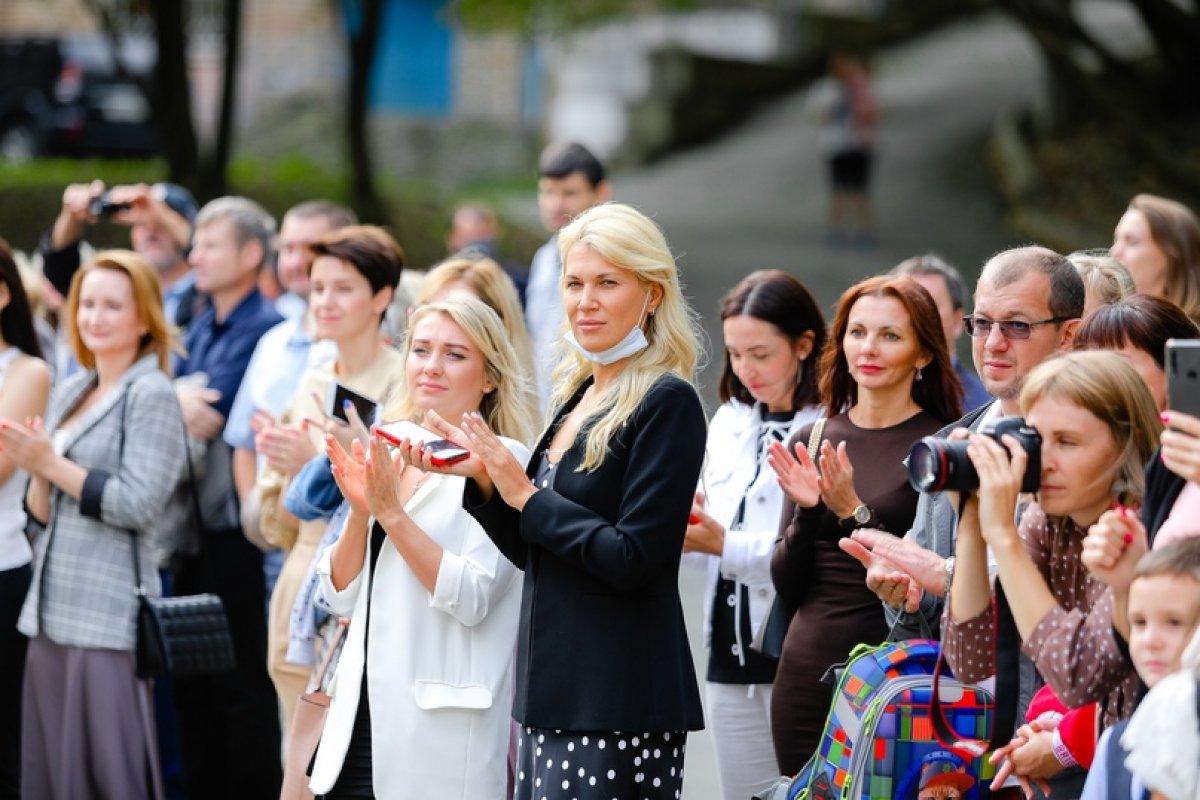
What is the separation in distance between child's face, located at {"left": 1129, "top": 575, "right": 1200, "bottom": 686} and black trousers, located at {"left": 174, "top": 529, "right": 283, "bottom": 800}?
4138mm

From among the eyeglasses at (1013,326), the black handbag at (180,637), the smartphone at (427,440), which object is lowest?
the black handbag at (180,637)

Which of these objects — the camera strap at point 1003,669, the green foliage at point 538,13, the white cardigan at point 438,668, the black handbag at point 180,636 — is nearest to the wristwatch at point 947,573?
the camera strap at point 1003,669

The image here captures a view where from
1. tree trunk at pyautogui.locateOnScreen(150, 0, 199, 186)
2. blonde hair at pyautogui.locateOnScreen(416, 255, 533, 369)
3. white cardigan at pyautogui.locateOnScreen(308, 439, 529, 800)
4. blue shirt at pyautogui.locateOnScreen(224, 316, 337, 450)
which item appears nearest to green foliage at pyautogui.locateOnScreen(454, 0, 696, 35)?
tree trunk at pyautogui.locateOnScreen(150, 0, 199, 186)

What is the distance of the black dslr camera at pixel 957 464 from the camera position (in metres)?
3.83

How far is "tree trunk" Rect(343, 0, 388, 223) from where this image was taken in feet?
53.5

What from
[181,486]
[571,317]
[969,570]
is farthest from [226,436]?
[969,570]

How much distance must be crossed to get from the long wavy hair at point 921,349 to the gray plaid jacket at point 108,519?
8.47 feet

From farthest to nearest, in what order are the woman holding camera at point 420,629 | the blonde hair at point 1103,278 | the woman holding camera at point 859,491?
the blonde hair at point 1103,278 < the woman holding camera at point 859,491 < the woman holding camera at point 420,629

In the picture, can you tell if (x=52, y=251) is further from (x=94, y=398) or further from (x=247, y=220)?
(x=94, y=398)

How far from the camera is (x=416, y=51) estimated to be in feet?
91.4

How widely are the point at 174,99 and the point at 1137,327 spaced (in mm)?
12206

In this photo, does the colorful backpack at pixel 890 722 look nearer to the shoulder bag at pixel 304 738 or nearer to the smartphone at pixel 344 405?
the shoulder bag at pixel 304 738

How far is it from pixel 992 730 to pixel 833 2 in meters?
23.8

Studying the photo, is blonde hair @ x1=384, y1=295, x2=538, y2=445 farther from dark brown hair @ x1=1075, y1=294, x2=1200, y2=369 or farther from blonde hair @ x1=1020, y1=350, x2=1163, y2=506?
blonde hair @ x1=1020, y1=350, x2=1163, y2=506
